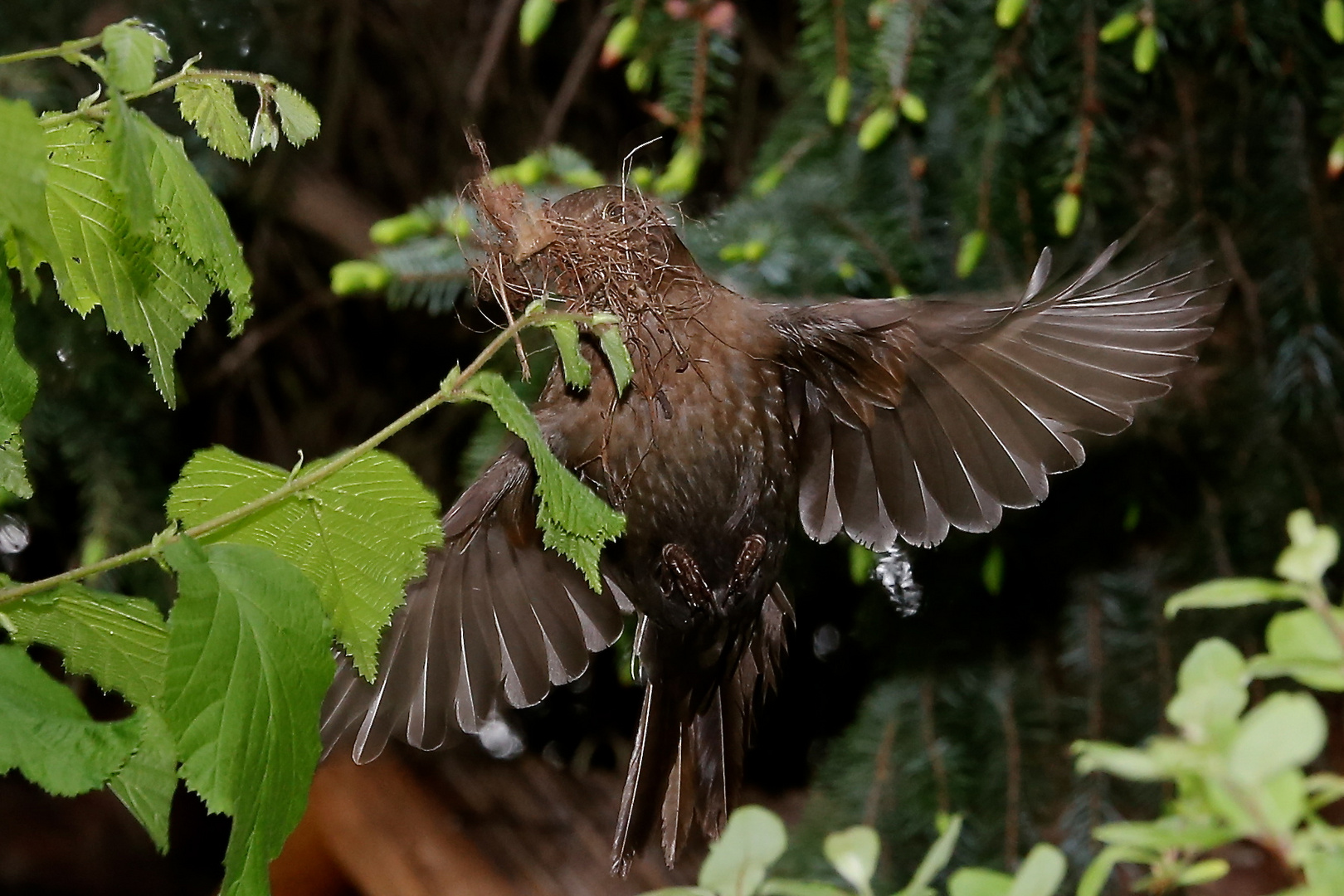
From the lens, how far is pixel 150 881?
9.79 feet

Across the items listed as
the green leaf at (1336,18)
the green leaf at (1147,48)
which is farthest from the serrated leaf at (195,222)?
the green leaf at (1336,18)

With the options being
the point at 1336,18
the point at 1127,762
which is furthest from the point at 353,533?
the point at 1336,18

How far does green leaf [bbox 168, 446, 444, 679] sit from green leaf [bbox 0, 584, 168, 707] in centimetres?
7

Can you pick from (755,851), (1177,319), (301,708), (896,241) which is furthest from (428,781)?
(755,851)

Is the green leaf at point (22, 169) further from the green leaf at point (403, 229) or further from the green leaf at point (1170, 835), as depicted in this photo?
the green leaf at point (403, 229)

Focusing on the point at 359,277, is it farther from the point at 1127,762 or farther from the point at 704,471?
the point at 1127,762

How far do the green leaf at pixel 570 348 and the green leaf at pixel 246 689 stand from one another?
0.22 meters

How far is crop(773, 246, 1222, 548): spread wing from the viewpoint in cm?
126

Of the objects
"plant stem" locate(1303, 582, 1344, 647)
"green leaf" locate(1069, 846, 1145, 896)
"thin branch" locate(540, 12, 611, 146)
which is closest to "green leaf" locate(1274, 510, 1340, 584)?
"plant stem" locate(1303, 582, 1344, 647)

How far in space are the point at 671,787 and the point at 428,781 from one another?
97 centimetres

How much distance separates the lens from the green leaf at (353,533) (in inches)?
30.0

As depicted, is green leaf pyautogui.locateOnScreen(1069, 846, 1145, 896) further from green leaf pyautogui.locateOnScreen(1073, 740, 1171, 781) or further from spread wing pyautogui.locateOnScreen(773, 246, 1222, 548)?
spread wing pyautogui.locateOnScreen(773, 246, 1222, 548)

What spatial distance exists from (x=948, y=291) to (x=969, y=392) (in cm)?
43

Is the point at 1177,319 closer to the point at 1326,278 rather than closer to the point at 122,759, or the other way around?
the point at 1326,278
